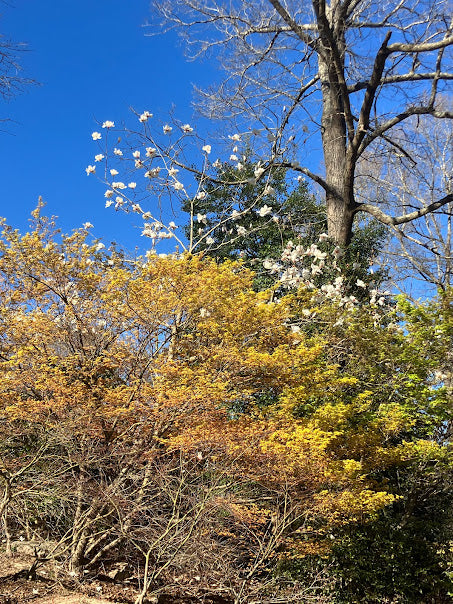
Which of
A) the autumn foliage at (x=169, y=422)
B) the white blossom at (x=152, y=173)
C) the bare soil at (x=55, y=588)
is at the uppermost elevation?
the white blossom at (x=152, y=173)

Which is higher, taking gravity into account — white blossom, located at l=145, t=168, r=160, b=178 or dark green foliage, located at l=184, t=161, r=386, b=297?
dark green foliage, located at l=184, t=161, r=386, b=297

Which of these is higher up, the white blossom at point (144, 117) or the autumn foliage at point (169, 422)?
the white blossom at point (144, 117)

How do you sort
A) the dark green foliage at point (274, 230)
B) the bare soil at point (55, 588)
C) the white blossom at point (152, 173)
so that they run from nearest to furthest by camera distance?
the bare soil at point (55, 588)
the white blossom at point (152, 173)
the dark green foliage at point (274, 230)

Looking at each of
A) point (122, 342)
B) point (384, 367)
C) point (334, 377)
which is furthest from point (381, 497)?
point (122, 342)

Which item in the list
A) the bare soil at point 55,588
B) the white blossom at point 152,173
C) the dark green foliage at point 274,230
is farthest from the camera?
the dark green foliage at point 274,230

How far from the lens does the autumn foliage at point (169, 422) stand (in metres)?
4.53

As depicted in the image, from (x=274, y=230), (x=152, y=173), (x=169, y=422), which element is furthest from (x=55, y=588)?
(x=274, y=230)

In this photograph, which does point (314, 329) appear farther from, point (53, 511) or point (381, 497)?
point (53, 511)

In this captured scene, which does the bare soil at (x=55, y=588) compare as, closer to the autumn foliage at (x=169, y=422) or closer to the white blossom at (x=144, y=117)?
the autumn foliage at (x=169, y=422)

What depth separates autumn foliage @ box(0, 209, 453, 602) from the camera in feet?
14.9

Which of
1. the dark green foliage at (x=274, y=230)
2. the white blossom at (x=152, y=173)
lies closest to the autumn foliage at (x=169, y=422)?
the white blossom at (x=152, y=173)

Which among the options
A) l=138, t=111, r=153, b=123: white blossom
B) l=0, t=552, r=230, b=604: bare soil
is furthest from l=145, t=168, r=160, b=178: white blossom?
l=0, t=552, r=230, b=604: bare soil

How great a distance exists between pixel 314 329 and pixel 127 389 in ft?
10.7

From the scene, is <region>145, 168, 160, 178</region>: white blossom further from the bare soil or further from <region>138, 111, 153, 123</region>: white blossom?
the bare soil
